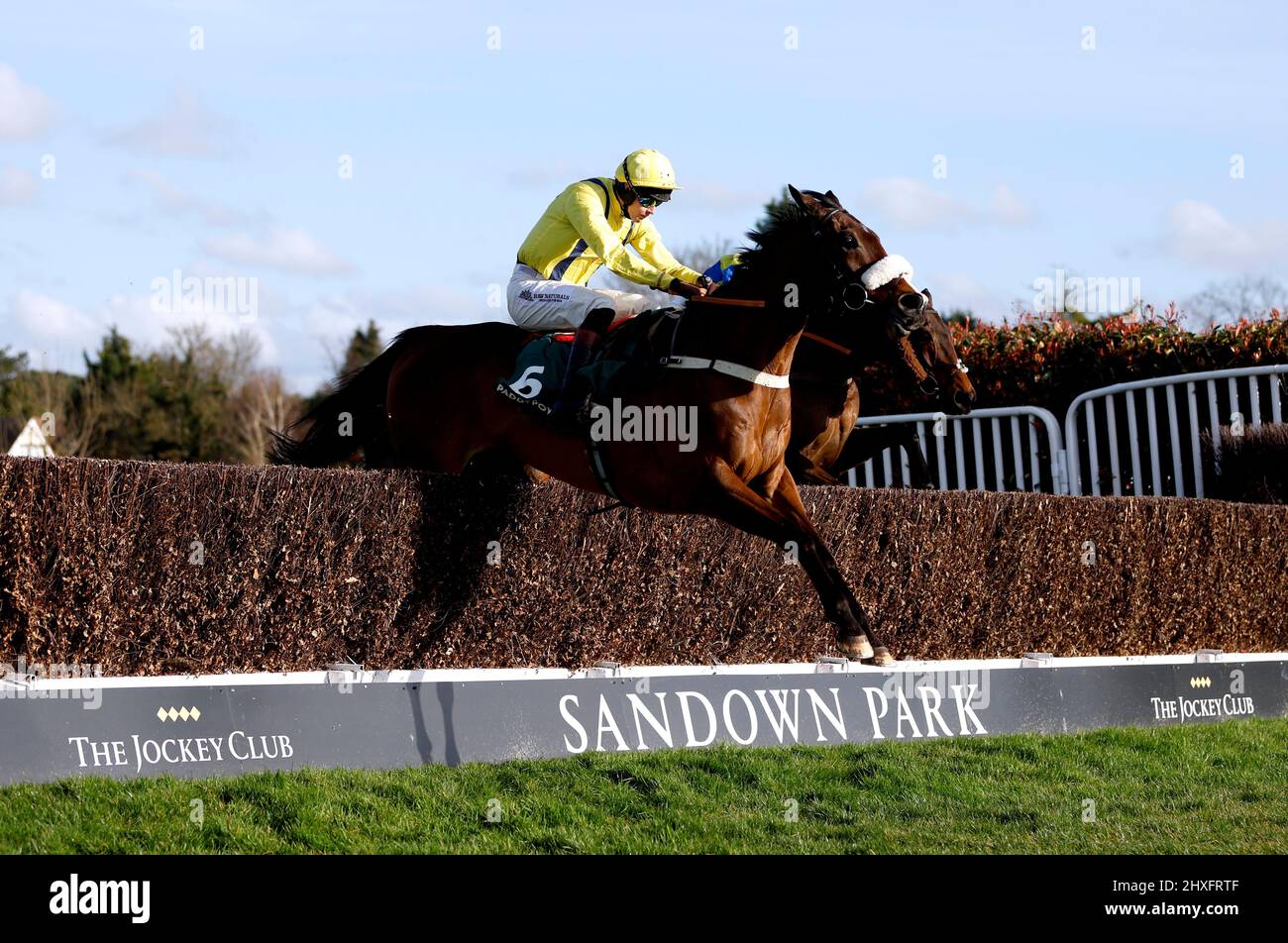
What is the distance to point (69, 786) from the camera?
5.36 meters

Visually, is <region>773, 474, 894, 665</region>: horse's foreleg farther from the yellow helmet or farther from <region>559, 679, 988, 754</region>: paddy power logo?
the yellow helmet

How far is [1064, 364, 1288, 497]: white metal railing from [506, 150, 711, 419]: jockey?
557 cm

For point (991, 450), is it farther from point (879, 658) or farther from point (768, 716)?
point (879, 658)

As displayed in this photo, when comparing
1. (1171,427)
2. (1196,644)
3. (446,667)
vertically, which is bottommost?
(1196,644)

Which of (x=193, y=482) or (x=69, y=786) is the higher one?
(x=193, y=482)

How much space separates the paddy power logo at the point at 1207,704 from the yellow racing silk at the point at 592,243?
15.0ft

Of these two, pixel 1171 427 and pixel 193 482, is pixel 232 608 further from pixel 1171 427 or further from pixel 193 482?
pixel 1171 427

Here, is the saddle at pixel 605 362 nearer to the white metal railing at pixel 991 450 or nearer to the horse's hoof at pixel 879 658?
the horse's hoof at pixel 879 658

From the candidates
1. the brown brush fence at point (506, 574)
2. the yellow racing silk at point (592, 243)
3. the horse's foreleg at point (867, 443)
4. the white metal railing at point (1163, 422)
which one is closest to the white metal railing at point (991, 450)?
the white metal railing at point (1163, 422)

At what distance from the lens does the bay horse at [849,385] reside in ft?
24.9
